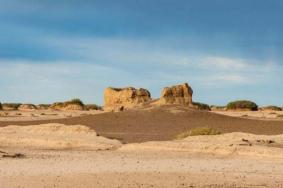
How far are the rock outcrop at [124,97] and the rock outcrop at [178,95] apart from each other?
3861 millimetres

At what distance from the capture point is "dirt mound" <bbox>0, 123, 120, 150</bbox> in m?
25.9

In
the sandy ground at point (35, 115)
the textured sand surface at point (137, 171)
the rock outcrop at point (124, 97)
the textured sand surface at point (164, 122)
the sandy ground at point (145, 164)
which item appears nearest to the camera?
the textured sand surface at point (137, 171)

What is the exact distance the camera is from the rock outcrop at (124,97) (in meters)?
58.0

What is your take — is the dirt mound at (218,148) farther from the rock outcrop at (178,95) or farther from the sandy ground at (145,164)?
the rock outcrop at (178,95)

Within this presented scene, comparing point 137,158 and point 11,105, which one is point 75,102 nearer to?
point 11,105

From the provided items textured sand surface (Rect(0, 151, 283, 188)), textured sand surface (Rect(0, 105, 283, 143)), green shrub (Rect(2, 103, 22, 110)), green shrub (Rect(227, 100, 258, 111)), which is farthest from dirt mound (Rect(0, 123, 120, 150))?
green shrub (Rect(2, 103, 22, 110))

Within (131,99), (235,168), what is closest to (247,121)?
(131,99)

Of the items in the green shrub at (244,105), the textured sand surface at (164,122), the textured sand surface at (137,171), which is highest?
the green shrub at (244,105)

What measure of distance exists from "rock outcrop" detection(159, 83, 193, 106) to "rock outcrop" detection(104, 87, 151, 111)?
3.86 m

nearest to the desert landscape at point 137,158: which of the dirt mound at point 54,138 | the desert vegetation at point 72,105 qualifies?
the dirt mound at point 54,138

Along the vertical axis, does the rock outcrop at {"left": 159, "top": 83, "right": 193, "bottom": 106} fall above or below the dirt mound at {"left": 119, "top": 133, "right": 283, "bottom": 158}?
above

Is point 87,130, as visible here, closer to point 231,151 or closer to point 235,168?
point 231,151

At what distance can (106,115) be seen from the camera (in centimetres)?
4609

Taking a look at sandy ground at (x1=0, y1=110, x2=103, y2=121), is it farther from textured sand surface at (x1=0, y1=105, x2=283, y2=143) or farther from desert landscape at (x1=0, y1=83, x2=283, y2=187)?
desert landscape at (x1=0, y1=83, x2=283, y2=187)
